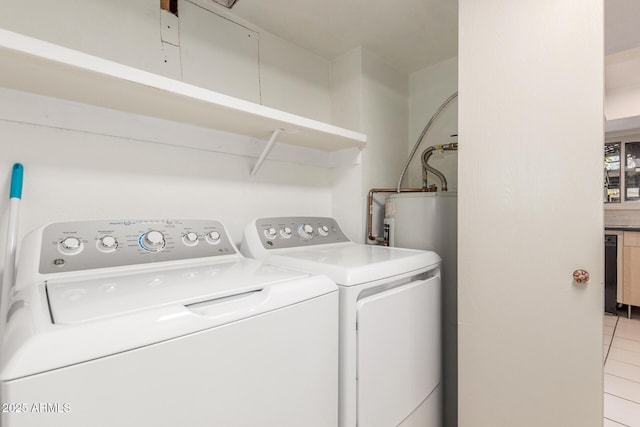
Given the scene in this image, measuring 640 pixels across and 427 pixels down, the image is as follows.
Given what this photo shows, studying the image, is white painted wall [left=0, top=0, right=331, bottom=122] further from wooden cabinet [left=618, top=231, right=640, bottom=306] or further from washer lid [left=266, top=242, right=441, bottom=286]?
wooden cabinet [left=618, top=231, right=640, bottom=306]

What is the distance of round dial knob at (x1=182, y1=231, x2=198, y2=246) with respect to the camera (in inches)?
45.4

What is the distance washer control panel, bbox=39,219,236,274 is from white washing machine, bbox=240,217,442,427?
0.22 metres

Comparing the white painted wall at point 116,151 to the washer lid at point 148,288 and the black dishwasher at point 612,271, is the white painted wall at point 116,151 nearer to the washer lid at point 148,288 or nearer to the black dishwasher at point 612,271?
the washer lid at point 148,288

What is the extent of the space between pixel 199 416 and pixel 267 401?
6.7 inches

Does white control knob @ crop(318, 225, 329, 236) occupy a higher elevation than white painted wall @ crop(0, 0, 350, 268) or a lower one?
lower

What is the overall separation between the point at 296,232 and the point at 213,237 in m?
0.43

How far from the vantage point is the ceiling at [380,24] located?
149 cm

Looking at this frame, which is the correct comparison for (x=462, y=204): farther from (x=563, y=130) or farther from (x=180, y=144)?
(x=180, y=144)

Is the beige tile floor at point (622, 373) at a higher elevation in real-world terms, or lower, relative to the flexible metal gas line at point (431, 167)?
lower

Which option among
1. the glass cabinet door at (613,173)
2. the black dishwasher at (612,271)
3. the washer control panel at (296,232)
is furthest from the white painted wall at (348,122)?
the glass cabinet door at (613,173)

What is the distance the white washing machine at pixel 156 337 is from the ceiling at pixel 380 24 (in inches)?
48.1

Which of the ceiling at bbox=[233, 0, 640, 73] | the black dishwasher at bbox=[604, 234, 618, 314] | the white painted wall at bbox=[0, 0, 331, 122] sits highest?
the ceiling at bbox=[233, 0, 640, 73]

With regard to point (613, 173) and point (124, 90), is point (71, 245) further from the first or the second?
point (613, 173)

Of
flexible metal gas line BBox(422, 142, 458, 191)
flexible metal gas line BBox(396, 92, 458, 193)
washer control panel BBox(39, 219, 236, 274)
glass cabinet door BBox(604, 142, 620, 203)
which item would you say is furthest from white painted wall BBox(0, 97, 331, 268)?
glass cabinet door BBox(604, 142, 620, 203)
